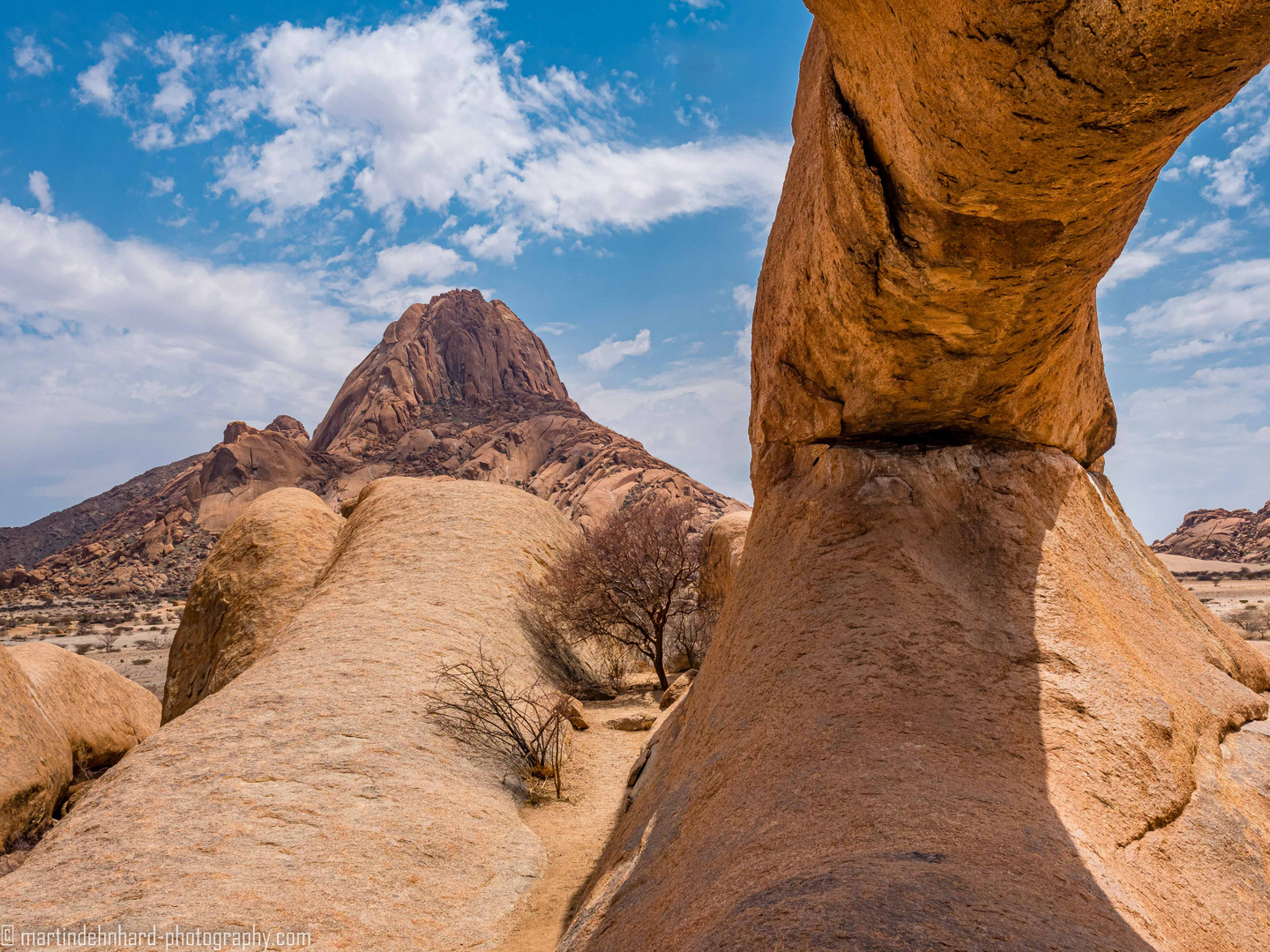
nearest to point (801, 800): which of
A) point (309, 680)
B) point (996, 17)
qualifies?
point (996, 17)

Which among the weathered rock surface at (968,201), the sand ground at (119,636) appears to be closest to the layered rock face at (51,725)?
the weathered rock surface at (968,201)

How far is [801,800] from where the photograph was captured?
10.5ft

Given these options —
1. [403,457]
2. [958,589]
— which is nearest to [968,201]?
[958,589]

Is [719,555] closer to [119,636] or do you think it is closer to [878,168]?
[878,168]

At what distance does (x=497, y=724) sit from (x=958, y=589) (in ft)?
18.7

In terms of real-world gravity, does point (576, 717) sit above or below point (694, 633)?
below

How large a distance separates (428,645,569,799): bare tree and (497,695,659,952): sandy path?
13.3 inches

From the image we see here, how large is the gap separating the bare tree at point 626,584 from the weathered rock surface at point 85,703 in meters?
6.75

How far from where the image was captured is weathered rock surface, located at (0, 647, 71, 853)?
318 inches

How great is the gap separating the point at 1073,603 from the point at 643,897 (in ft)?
9.79

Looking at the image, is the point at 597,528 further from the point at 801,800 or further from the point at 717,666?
the point at 801,800

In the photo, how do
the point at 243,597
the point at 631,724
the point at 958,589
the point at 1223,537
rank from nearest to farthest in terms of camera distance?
the point at 958,589
the point at 631,724
the point at 243,597
the point at 1223,537

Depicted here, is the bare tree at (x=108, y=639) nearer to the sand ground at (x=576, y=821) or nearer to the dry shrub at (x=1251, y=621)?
the sand ground at (x=576, y=821)

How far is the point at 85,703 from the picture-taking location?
1123 cm
